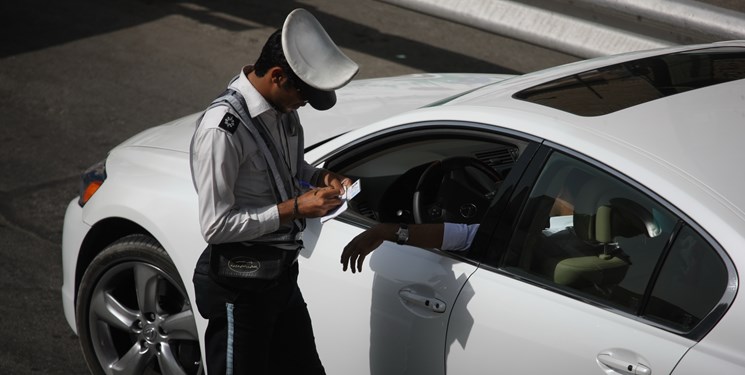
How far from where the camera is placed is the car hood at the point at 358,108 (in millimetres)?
4496

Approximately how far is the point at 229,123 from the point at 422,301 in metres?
0.90

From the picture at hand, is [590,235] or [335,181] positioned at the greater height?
[590,235]

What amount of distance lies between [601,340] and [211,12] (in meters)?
7.49

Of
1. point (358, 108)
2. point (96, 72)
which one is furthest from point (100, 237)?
point (96, 72)

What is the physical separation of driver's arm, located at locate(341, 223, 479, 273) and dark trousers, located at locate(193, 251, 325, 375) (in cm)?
22

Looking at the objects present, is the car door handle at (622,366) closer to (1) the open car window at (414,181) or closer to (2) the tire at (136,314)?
(1) the open car window at (414,181)

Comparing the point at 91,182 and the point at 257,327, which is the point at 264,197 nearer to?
the point at 257,327

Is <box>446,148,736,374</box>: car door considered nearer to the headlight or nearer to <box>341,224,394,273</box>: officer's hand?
<box>341,224,394,273</box>: officer's hand

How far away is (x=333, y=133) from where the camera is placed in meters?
4.40

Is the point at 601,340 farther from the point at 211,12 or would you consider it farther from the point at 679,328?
the point at 211,12

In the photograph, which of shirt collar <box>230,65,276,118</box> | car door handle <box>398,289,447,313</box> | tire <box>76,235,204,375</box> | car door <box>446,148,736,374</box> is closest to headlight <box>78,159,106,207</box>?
tire <box>76,235,204,375</box>

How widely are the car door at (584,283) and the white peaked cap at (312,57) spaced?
2.38 ft

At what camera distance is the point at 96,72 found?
27.5ft

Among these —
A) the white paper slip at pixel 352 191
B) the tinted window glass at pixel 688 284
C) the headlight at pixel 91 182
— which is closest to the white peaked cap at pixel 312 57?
the white paper slip at pixel 352 191
